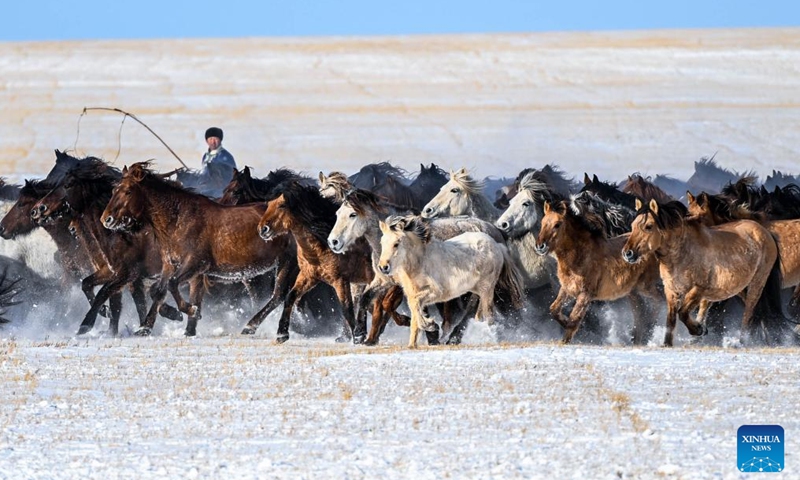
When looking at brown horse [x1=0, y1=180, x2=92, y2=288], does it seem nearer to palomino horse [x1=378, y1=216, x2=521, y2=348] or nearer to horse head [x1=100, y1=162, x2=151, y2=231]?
horse head [x1=100, y1=162, x2=151, y2=231]

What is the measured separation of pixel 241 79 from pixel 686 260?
43.6 m

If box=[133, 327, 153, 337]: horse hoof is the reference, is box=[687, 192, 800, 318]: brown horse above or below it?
above

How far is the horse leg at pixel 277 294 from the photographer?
1595cm

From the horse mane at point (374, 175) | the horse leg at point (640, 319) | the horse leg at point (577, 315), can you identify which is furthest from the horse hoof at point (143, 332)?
the horse leg at point (640, 319)

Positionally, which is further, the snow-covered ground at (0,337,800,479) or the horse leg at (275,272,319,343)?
the horse leg at (275,272,319,343)

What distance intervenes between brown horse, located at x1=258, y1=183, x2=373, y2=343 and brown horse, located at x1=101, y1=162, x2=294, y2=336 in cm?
88

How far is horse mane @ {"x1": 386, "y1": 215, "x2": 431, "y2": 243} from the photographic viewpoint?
14086mm

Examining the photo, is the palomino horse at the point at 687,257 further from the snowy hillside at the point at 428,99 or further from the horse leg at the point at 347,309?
the snowy hillside at the point at 428,99

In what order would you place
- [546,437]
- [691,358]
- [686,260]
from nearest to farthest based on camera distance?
[546,437], [691,358], [686,260]

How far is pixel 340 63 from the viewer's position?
5900cm

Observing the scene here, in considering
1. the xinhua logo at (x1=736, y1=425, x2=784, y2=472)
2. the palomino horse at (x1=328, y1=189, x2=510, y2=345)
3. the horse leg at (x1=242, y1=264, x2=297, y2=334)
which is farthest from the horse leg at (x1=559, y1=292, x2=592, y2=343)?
the xinhua logo at (x1=736, y1=425, x2=784, y2=472)

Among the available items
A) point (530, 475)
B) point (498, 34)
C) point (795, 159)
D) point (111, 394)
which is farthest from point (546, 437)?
point (498, 34)

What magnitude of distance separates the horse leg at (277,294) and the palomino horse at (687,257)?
363 centimetres

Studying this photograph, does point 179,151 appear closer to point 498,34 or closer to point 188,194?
point 498,34
